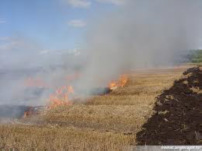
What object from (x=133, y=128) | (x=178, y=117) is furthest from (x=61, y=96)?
(x=178, y=117)

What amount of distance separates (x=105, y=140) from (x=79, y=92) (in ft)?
48.3

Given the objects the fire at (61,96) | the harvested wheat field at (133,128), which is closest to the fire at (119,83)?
the fire at (61,96)

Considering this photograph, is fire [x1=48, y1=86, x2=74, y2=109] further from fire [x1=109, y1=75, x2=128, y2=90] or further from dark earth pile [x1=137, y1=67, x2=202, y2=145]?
dark earth pile [x1=137, y1=67, x2=202, y2=145]

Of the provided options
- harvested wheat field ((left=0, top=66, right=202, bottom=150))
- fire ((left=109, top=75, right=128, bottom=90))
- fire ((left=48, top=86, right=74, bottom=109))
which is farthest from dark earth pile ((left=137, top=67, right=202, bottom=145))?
fire ((left=109, top=75, right=128, bottom=90))

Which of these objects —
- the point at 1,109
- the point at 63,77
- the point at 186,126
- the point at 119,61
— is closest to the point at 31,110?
the point at 1,109

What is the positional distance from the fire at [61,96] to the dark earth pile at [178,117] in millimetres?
10683

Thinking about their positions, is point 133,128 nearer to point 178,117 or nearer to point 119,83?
point 178,117

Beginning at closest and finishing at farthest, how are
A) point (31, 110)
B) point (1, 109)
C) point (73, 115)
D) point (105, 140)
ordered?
point (105, 140) < point (73, 115) < point (31, 110) < point (1, 109)

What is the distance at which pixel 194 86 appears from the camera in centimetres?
1267

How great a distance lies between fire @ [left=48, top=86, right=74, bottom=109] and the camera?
73.0 ft

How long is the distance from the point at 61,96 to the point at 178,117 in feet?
47.3

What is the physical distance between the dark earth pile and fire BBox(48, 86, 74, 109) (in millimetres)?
10683

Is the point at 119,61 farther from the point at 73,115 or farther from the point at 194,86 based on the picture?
the point at 194,86

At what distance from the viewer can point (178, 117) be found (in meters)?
10.7
